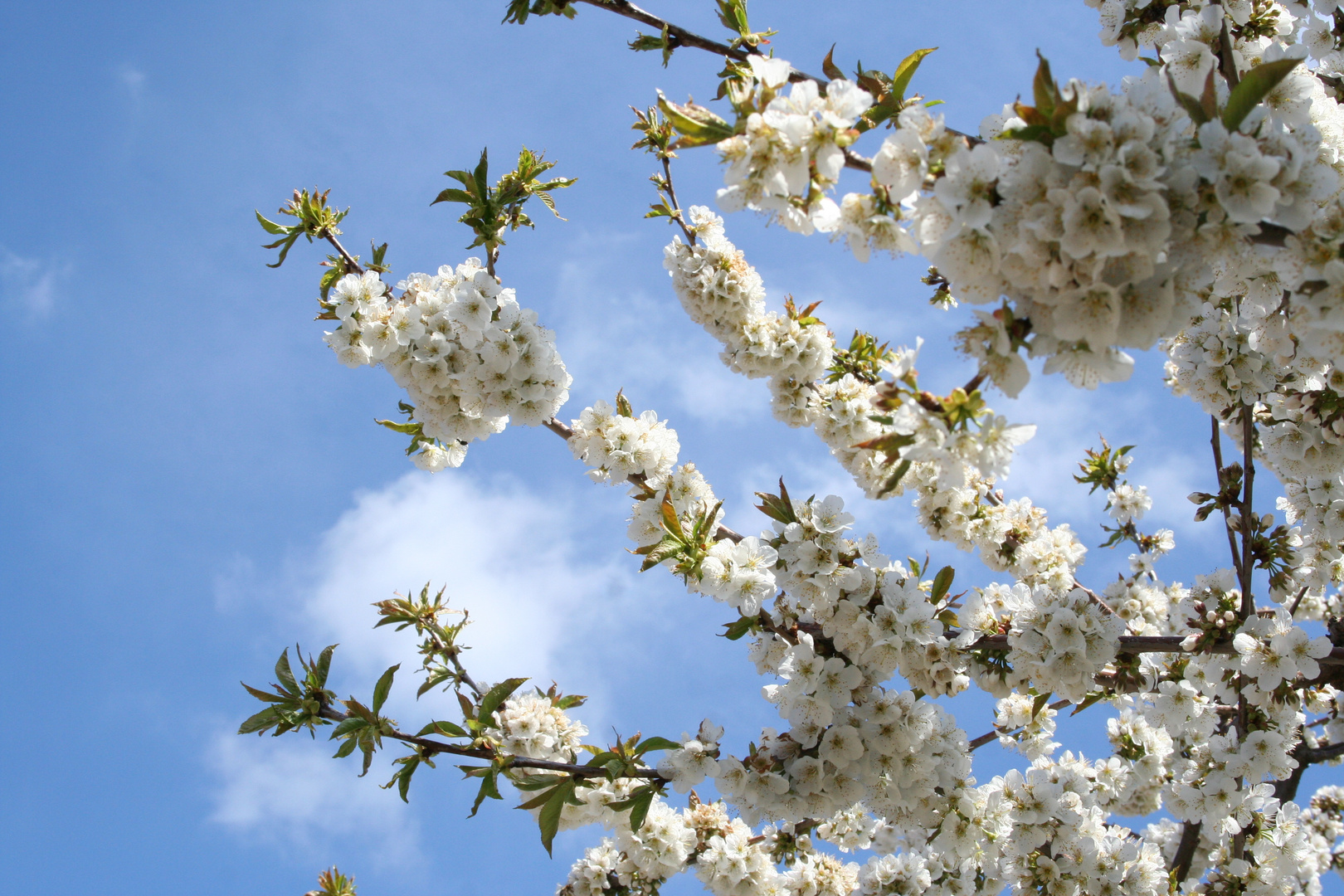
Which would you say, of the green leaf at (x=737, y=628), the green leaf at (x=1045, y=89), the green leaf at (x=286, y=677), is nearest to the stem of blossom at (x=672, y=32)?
the green leaf at (x=1045, y=89)

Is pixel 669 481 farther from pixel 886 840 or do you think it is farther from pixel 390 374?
pixel 886 840

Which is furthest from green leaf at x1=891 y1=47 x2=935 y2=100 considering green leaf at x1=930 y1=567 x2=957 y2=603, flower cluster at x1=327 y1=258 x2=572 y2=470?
green leaf at x1=930 y1=567 x2=957 y2=603

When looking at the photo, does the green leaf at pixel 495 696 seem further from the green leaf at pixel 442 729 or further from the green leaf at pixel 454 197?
the green leaf at pixel 454 197

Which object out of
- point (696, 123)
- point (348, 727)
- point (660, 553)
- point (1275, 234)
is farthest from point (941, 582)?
point (348, 727)

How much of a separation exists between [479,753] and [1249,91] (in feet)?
12.0

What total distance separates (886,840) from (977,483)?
296cm

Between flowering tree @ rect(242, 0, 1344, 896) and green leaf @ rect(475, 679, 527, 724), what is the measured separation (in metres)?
0.01

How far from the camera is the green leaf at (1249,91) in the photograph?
7.00 ft

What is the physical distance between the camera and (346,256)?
412 centimetres

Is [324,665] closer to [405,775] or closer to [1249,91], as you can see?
[405,775]

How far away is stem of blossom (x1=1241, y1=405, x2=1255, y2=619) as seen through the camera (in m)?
3.87

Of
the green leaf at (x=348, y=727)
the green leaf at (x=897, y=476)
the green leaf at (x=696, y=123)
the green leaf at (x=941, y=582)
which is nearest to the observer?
the green leaf at (x=897, y=476)

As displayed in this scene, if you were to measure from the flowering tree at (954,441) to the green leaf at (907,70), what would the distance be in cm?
2

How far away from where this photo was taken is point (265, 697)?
3377mm
